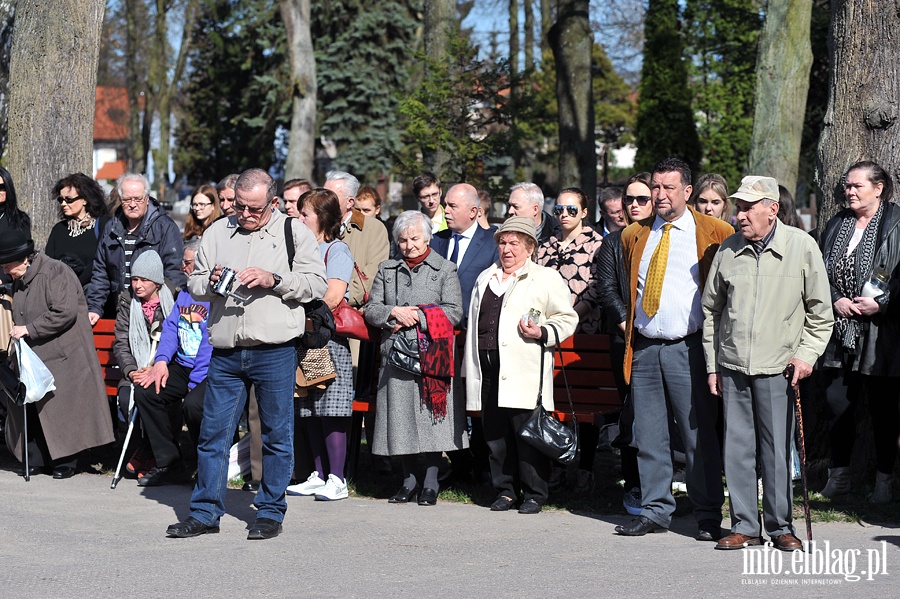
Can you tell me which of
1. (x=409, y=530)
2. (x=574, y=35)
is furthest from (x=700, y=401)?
(x=574, y=35)

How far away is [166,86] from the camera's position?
41219 millimetres

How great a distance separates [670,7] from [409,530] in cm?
2420

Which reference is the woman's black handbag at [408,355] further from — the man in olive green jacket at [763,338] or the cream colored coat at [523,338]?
the man in olive green jacket at [763,338]

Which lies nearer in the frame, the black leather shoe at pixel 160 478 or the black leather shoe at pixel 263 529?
the black leather shoe at pixel 263 529

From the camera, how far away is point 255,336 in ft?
21.6

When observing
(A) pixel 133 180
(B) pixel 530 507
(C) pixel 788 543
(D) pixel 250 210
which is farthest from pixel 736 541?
(A) pixel 133 180

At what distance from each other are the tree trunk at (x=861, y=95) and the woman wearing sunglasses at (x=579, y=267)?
1747 mm

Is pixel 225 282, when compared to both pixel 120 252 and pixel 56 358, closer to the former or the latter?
pixel 56 358

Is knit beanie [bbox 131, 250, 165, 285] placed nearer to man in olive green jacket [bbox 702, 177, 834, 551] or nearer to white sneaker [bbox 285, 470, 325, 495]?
white sneaker [bbox 285, 470, 325, 495]

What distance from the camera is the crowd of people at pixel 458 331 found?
21.2ft

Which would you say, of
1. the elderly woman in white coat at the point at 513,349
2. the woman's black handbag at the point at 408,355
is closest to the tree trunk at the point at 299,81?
the woman's black handbag at the point at 408,355

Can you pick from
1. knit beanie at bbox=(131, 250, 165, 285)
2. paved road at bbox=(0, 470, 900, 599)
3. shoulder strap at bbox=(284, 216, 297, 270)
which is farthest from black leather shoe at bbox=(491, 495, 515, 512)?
knit beanie at bbox=(131, 250, 165, 285)

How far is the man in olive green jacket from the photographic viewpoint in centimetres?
630

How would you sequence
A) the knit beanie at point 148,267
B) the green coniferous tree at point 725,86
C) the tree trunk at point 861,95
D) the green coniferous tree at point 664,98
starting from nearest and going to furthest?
the tree trunk at point 861,95 → the knit beanie at point 148,267 → the green coniferous tree at point 664,98 → the green coniferous tree at point 725,86
